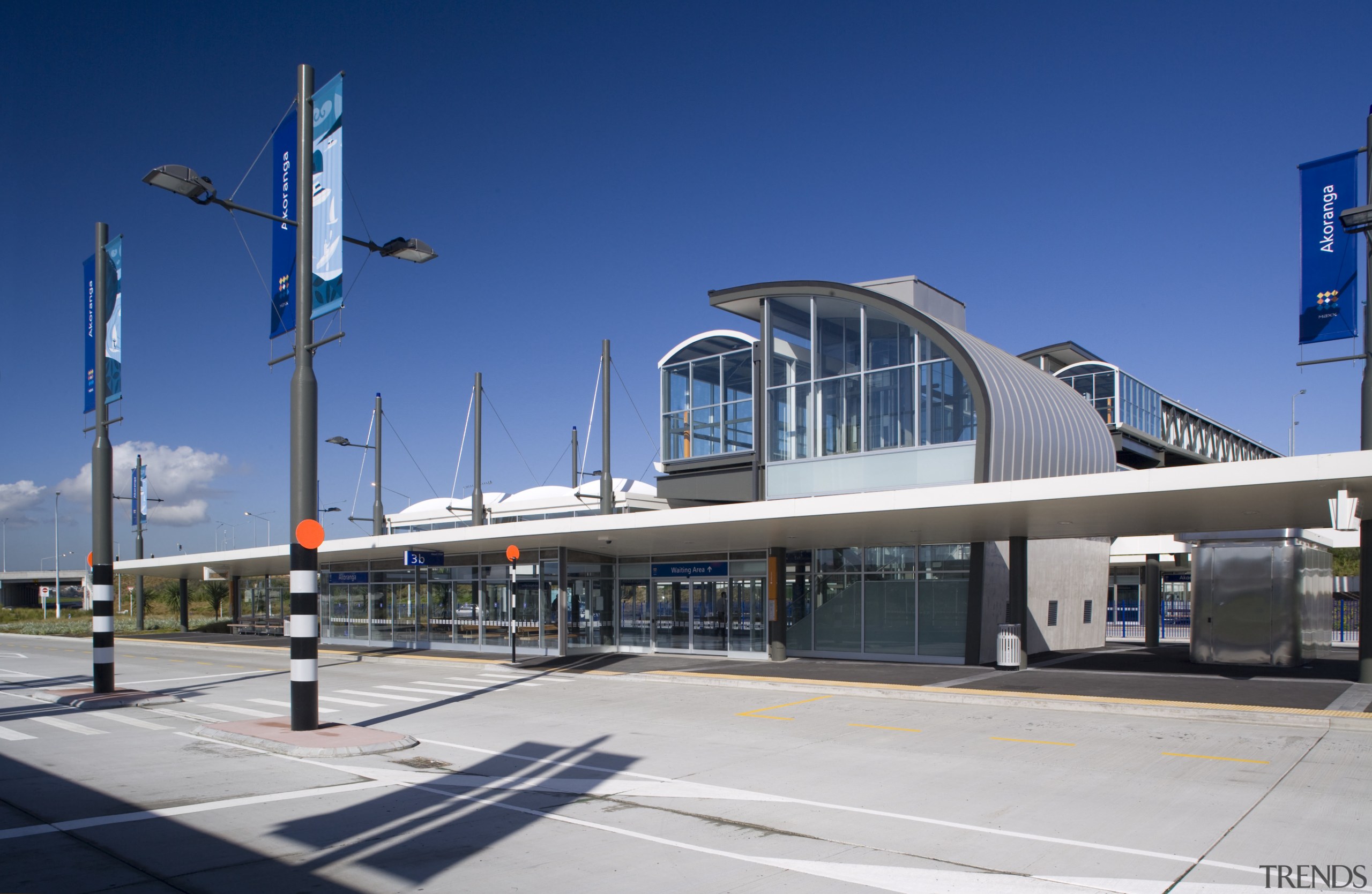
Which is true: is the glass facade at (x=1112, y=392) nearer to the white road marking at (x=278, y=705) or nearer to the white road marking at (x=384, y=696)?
the white road marking at (x=384, y=696)

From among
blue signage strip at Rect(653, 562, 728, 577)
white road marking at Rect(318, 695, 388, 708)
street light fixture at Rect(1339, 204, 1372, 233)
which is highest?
street light fixture at Rect(1339, 204, 1372, 233)

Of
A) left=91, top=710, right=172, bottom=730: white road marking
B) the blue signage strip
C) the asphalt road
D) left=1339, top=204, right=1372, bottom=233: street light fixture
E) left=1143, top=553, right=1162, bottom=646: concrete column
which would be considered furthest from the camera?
left=1143, top=553, right=1162, bottom=646: concrete column

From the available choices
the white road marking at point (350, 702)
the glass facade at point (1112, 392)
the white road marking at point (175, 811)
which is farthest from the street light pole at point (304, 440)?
the glass facade at point (1112, 392)

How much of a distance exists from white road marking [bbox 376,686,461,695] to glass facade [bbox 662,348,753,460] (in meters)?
14.0

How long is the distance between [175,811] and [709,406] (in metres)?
25.1

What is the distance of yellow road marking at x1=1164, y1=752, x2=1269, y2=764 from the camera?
11422 millimetres

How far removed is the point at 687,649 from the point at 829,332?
1052cm

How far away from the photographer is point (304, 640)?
13359 mm

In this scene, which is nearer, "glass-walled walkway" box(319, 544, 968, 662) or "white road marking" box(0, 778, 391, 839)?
"white road marking" box(0, 778, 391, 839)

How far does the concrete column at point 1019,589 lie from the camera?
73.0 feet

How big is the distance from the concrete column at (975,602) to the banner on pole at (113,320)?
1936cm

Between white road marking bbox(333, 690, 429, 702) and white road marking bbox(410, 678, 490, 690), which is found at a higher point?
white road marking bbox(333, 690, 429, 702)

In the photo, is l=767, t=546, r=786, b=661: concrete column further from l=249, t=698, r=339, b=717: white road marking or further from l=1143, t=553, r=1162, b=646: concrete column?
l=1143, t=553, r=1162, b=646: concrete column

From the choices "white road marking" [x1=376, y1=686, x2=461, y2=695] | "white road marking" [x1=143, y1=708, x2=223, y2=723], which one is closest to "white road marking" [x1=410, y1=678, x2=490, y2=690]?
"white road marking" [x1=376, y1=686, x2=461, y2=695]
